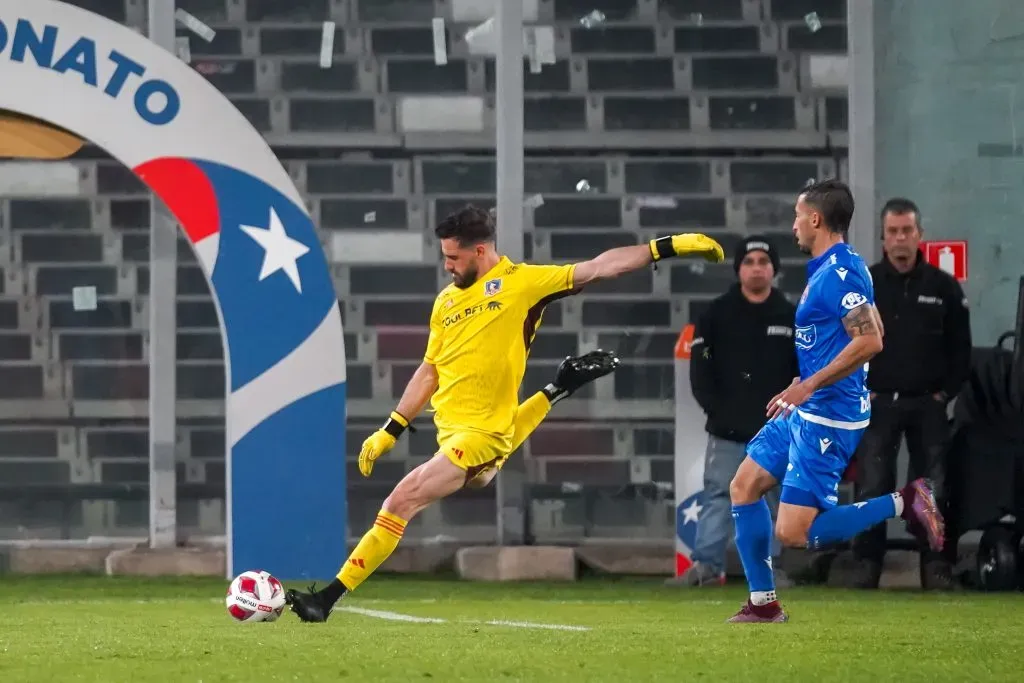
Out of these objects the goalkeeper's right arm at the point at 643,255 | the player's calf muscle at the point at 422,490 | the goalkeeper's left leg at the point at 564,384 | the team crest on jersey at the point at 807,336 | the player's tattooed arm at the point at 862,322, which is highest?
the goalkeeper's right arm at the point at 643,255

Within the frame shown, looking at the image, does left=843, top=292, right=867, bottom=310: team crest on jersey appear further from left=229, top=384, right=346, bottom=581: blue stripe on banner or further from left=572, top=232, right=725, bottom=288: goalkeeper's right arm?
left=229, top=384, right=346, bottom=581: blue stripe on banner

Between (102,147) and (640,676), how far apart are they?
630 centimetres

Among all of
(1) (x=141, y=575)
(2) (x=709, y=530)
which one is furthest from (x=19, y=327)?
(2) (x=709, y=530)

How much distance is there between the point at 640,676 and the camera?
17.9 feet

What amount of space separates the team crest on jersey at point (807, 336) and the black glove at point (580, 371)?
3.78ft

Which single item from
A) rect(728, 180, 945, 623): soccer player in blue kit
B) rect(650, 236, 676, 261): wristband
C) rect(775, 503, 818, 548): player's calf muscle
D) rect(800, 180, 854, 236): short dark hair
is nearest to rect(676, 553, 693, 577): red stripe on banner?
rect(728, 180, 945, 623): soccer player in blue kit

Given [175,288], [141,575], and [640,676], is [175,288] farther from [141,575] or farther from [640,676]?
[640,676]

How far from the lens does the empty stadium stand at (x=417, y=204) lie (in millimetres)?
11711

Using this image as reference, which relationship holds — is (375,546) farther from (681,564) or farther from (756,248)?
(681,564)

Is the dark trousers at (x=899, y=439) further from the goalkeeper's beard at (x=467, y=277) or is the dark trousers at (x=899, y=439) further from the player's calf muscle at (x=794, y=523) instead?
the goalkeeper's beard at (x=467, y=277)

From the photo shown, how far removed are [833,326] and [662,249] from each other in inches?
29.9

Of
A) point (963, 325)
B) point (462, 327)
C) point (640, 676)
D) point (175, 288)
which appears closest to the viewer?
point (640, 676)

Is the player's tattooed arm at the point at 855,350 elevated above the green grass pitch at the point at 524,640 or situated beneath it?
elevated above

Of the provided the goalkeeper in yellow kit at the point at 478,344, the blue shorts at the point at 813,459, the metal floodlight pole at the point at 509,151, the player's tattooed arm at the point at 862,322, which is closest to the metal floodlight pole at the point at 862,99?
the metal floodlight pole at the point at 509,151
